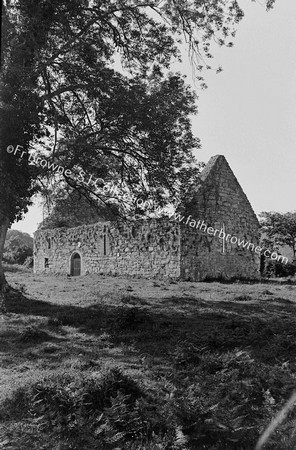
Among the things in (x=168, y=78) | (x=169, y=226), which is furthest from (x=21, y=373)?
(x=169, y=226)

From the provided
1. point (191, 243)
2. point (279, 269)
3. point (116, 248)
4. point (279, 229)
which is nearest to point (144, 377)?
point (191, 243)

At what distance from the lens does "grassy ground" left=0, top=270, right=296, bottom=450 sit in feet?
13.8

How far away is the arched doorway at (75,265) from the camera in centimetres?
2869

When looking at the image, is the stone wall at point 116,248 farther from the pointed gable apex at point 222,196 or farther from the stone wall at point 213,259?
the pointed gable apex at point 222,196

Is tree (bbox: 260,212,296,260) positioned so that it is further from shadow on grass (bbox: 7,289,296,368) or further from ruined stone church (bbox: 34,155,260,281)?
shadow on grass (bbox: 7,289,296,368)

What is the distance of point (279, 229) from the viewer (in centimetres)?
3944

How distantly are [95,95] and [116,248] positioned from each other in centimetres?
1525

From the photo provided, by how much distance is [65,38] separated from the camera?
9.91 metres

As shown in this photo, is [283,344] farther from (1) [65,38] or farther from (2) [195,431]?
(1) [65,38]

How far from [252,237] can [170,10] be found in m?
16.8

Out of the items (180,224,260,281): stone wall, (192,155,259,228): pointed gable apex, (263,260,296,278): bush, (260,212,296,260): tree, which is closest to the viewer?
(180,224,260,281): stone wall

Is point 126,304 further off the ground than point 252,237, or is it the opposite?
point 252,237

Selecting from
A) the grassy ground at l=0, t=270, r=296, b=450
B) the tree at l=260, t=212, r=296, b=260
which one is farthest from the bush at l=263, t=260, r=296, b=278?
the grassy ground at l=0, t=270, r=296, b=450

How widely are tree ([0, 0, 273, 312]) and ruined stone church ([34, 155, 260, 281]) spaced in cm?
747
